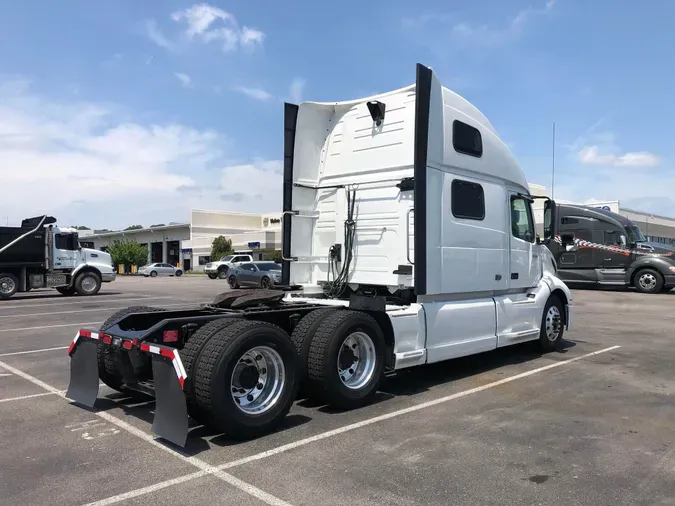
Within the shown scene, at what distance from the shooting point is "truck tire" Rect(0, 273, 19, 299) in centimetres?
2116

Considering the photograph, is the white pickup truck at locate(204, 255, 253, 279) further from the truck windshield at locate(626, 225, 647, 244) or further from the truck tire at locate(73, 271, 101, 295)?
the truck windshield at locate(626, 225, 647, 244)

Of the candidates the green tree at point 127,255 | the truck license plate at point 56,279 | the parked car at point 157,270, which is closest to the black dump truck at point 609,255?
the truck license plate at point 56,279

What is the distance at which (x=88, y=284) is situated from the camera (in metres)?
23.7

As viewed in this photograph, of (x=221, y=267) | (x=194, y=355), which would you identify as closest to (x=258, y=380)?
(x=194, y=355)

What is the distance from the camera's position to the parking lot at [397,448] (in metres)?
3.70

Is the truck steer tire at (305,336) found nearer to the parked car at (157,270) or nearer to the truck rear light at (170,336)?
the truck rear light at (170,336)

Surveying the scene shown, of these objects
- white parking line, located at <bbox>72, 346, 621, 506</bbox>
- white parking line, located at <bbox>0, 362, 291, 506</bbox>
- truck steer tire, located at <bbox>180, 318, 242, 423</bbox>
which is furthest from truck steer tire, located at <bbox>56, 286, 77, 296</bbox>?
white parking line, located at <bbox>72, 346, 621, 506</bbox>

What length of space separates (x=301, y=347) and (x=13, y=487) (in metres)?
2.66

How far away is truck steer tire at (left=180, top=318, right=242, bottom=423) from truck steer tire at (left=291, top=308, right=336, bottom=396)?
879mm

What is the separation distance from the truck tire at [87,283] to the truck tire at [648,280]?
22.6 meters

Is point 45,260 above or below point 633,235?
below

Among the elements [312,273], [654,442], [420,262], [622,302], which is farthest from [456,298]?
[622,302]

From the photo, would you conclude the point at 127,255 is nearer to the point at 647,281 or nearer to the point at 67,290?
the point at 67,290

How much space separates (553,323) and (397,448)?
5384mm
